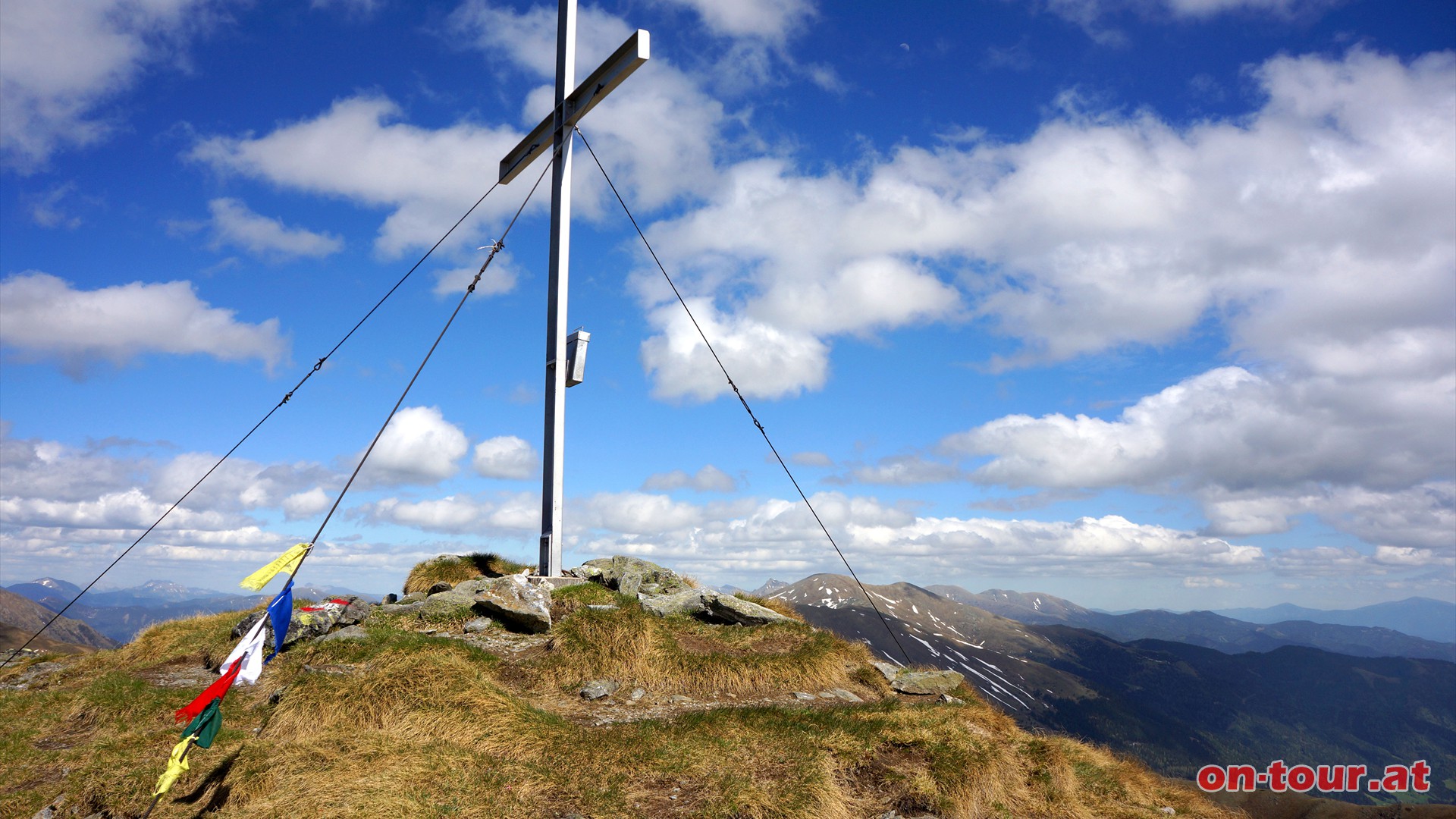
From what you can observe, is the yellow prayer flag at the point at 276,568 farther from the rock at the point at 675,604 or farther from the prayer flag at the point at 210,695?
the rock at the point at 675,604

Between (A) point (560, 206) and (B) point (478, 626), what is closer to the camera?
(B) point (478, 626)

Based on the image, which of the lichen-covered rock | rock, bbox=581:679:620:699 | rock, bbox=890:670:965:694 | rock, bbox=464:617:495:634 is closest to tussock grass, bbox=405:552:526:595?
the lichen-covered rock

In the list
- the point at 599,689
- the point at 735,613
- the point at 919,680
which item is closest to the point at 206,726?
the point at 599,689

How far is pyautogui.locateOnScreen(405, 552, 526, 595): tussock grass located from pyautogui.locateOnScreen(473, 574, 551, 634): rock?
3.11m

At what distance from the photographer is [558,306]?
56.1 feet

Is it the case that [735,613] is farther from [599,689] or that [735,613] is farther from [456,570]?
[456,570]

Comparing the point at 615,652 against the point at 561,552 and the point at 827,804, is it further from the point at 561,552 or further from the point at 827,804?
the point at 827,804

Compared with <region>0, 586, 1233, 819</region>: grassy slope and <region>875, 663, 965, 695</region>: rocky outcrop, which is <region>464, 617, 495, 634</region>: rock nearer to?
<region>0, 586, 1233, 819</region>: grassy slope

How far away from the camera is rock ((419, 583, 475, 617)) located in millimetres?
14855

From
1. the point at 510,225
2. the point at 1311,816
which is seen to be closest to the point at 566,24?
the point at 510,225

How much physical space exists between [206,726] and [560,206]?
12.1 meters

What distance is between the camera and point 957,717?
39.1ft

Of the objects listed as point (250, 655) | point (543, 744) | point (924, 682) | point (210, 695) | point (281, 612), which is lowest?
point (924, 682)

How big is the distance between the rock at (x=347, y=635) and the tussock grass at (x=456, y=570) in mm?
4533
